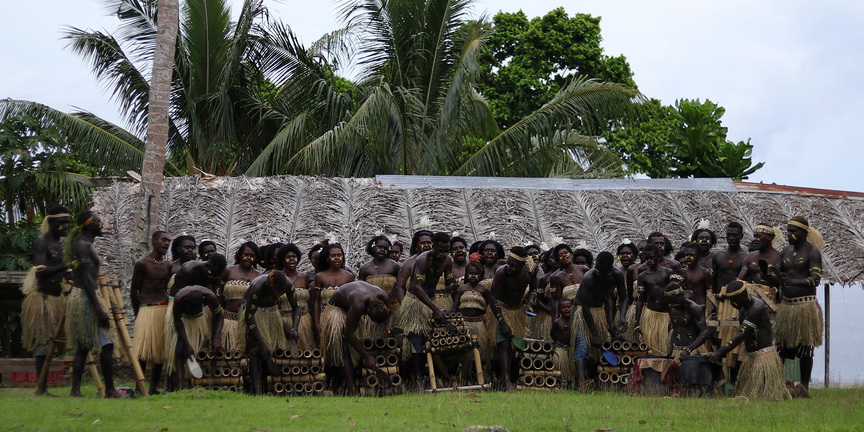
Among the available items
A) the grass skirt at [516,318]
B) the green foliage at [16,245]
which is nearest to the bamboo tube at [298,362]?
the grass skirt at [516,318]

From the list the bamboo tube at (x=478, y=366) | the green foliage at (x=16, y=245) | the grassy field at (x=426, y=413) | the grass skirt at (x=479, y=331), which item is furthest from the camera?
the green foliage at (x=16, y=245)

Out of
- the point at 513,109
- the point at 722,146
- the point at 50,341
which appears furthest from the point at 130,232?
the point at 722,146

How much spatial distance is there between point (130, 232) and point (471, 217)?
4207 millimetres

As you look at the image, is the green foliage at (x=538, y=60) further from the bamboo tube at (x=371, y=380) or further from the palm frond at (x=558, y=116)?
the bamboo tube at (x=371, y=380)

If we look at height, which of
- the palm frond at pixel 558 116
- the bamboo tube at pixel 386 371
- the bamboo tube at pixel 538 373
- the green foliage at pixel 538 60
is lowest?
the bamboo tube at pixel 386 371

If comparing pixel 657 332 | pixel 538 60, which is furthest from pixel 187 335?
pixel 538 60

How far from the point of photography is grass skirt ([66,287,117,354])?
785 cm

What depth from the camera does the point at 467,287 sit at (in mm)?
9297

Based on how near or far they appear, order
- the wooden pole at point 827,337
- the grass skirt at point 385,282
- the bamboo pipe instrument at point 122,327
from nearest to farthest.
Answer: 1. the bamboo pipe instrument at point 122,327
2. the grass skirt at point 385,282
3. the wooden pole at point 827,337

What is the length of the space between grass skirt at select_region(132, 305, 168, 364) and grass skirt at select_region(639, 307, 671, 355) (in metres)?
4.56

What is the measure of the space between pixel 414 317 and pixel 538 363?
1.23m

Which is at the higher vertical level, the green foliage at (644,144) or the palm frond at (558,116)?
the green foliage at (644,144)

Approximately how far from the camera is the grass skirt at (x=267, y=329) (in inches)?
342

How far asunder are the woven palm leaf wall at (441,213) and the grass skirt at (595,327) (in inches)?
107
